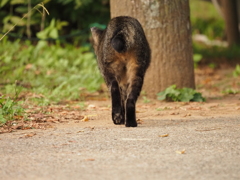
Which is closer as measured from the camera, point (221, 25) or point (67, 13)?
point (67, 13)

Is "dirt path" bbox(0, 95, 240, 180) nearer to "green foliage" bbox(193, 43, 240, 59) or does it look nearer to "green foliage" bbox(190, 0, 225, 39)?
"green foliage" bbox(193, 43, 240, 59)

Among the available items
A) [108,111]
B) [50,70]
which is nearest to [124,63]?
[108,111]

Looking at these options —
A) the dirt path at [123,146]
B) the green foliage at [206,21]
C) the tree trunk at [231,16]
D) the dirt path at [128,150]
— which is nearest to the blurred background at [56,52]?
the tree trunk at [231,16]

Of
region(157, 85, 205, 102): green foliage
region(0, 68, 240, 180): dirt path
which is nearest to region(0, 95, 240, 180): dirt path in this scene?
region(0, 68, 240, 180): dirt path

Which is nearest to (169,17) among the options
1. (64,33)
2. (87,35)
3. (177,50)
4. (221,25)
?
(177,50)

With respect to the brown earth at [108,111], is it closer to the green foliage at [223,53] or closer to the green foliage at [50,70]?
the green foliage at [50,70]

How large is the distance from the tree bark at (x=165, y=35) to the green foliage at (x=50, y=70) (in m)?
1.36

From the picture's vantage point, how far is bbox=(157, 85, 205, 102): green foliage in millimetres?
7453

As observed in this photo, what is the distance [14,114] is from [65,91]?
2279mm

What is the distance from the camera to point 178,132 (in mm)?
4809

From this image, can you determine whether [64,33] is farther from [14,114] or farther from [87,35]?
[14,114]

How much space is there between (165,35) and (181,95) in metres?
0.95

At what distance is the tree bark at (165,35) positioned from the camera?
7.57 m

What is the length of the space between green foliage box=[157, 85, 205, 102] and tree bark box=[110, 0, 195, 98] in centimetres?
17
